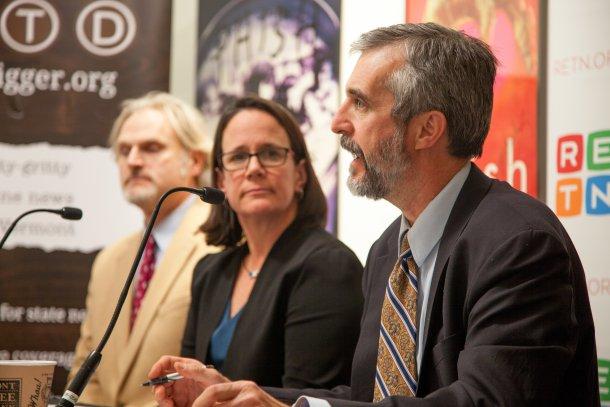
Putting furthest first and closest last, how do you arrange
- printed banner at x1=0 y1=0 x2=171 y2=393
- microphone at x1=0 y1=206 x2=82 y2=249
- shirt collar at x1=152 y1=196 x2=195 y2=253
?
printed banner at x1=0 y1=0 x2=171 y2=393 → shirt collar at x1=152 y1=196 x2=195 y2=253 → microphone at x1=0 y1=206 x2=82 y2=249

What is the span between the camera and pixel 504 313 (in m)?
1.70

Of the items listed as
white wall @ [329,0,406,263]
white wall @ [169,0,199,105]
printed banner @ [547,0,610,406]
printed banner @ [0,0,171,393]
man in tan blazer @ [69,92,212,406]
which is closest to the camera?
printed banner @ [547,0,610,406]

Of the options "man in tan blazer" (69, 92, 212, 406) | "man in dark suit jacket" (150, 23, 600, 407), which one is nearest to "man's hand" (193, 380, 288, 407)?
"man in dark suit jacket" (150, 23, 600, 407)

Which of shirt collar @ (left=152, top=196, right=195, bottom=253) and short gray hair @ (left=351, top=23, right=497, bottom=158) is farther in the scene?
shirt collar @ (left=152, top=196, right=195, bottom=253)

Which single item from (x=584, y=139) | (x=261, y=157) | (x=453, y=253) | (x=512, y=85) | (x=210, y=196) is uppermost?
(x=512, y=85)

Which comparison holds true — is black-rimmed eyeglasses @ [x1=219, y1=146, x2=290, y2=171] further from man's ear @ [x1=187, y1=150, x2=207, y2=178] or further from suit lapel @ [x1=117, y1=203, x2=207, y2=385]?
man's ear @ [x1=187, y1=150, x2=207, y2=178]

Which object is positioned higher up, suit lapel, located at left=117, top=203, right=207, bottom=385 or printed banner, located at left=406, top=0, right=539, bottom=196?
printed banner, located at left=406, top=0, right=539, bottom=196

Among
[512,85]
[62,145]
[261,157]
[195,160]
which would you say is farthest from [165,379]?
[62,145]

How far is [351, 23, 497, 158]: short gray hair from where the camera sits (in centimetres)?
207

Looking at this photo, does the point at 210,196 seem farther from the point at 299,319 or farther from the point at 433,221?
the point at 299,319

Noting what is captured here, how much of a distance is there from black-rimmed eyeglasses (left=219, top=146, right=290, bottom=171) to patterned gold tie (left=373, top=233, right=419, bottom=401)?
1021mm

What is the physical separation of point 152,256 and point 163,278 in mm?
257

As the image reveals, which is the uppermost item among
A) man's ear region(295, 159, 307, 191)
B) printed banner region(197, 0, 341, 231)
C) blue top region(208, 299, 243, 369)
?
printed banner region(197, 0, 341, 231)

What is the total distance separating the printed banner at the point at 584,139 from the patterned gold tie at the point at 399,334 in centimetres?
157
